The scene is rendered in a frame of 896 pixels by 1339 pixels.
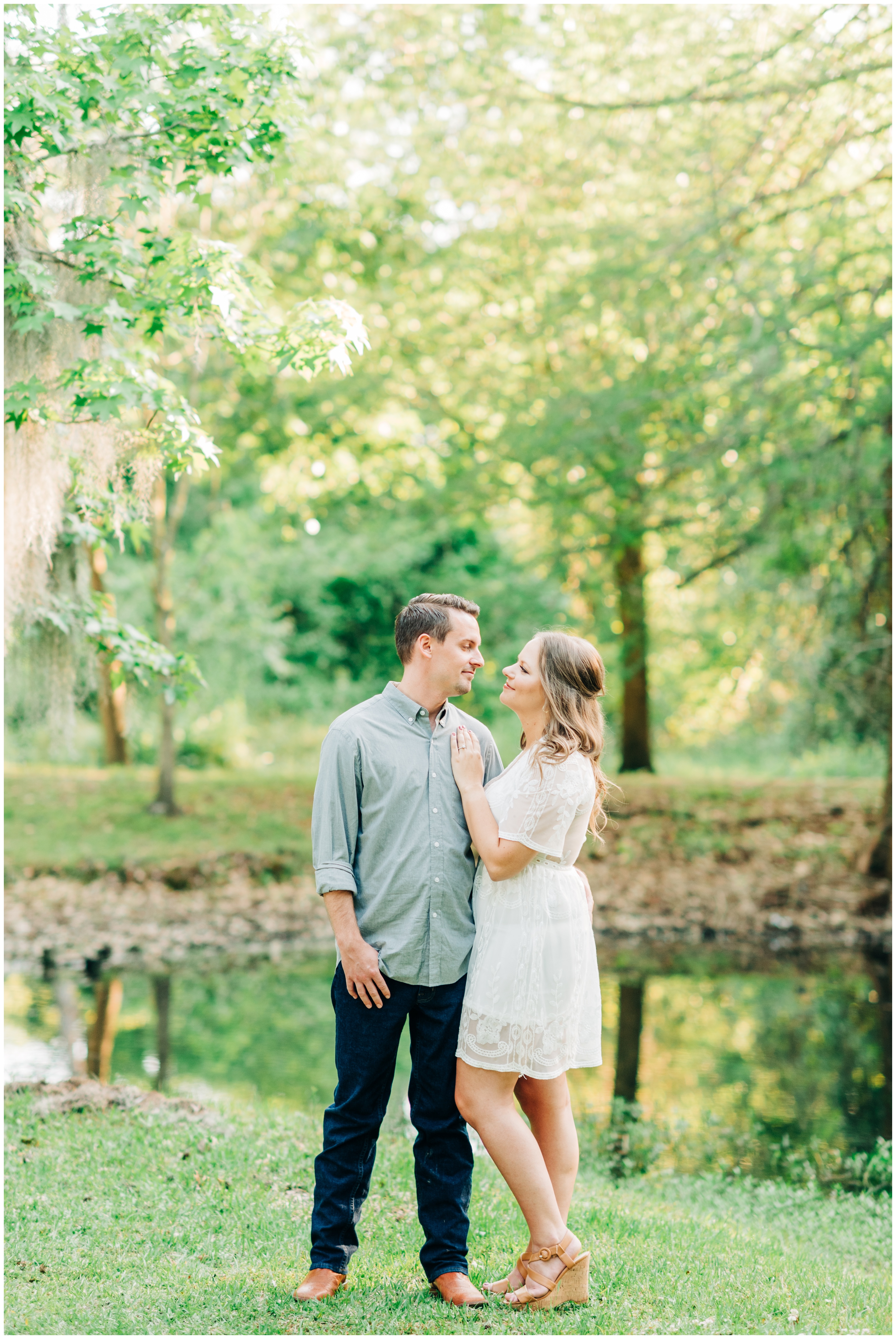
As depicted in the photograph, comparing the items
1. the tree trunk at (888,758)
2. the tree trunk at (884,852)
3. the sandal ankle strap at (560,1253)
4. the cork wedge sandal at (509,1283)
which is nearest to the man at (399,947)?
the cork wedge sandal at (509,1283)

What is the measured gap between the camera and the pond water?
6.75 metres

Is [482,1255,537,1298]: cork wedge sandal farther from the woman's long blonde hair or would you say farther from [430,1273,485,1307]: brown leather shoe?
the woman's long blonde hair

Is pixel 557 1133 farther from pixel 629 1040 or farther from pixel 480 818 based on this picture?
pixel 629 1040

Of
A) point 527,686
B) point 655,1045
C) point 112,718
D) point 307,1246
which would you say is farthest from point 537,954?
point 112,718

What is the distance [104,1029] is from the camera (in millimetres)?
7988

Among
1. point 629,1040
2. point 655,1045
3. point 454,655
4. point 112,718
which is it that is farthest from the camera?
point 112,718

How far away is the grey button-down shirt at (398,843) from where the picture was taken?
3.39 m

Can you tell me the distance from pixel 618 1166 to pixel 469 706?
338 inches

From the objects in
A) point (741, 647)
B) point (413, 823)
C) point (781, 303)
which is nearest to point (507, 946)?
point (413, 823)

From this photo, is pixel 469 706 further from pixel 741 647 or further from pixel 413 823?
pixel 413 823

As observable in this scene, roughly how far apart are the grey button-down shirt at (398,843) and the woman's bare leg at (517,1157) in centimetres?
35

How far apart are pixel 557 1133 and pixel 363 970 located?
0.83m

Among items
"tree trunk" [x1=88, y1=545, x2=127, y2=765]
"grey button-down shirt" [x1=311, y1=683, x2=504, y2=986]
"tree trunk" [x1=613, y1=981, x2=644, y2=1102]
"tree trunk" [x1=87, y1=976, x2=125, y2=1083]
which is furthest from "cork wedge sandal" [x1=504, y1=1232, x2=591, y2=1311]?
"tree trunk" [x1=88, y1=545, x2=127, y2=765]

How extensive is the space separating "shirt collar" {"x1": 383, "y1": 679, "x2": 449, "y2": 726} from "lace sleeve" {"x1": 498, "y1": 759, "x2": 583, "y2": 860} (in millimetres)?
420
